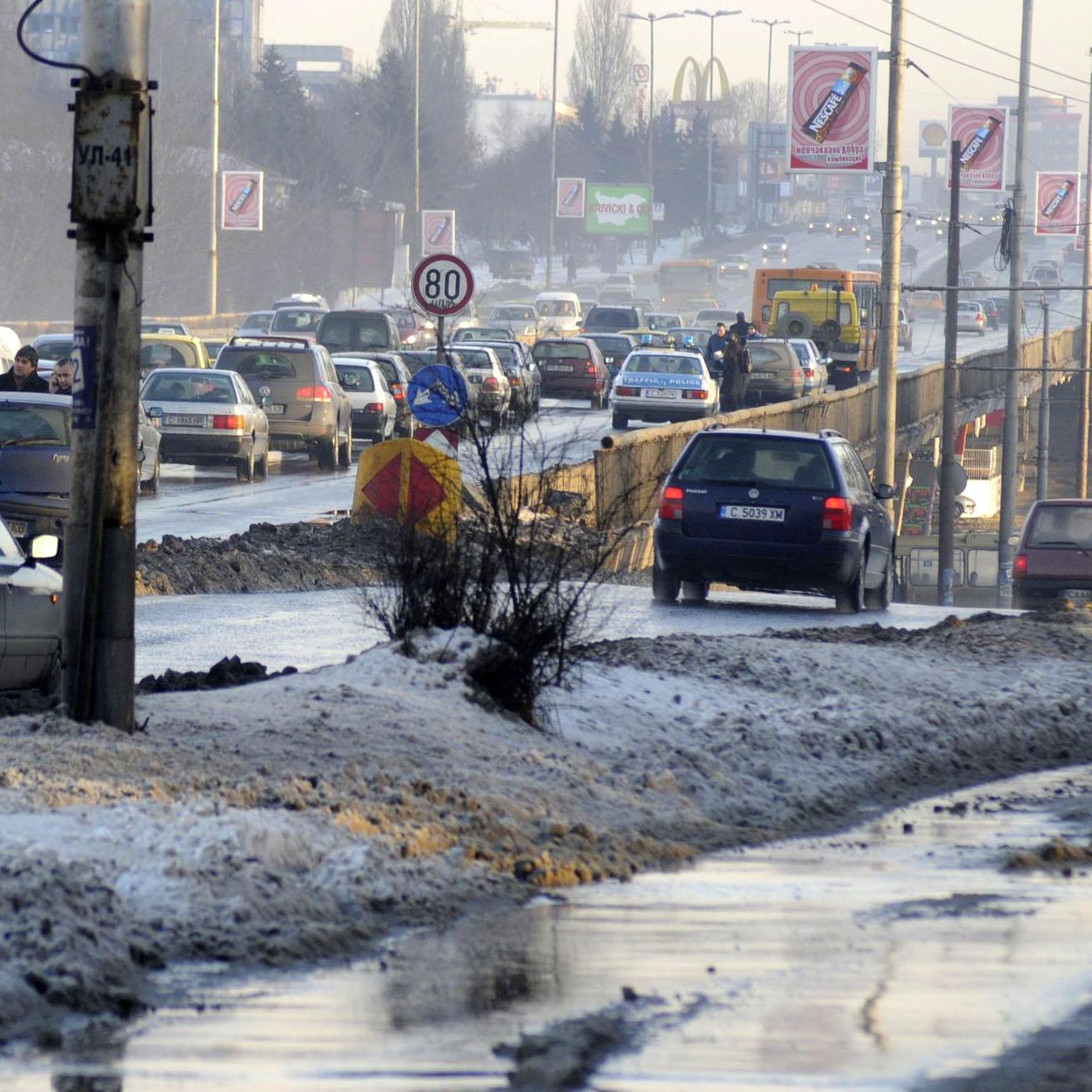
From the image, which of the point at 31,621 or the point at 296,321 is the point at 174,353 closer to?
the point at 296,321

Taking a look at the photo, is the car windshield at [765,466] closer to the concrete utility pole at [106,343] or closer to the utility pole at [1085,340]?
the concrete utility pole at [106,343]

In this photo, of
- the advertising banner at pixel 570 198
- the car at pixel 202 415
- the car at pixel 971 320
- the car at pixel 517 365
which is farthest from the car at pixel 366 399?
the advertising banner at pixel 570 198

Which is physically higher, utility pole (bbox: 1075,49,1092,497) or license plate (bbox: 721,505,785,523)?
utility pole (bbox: 1075,49,1092,497)

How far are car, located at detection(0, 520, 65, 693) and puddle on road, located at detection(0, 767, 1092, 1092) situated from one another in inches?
169

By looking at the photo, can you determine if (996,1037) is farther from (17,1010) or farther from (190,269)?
(190,269)

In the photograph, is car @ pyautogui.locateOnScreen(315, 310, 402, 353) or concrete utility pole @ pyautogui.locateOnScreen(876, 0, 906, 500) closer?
concrete utility pole @ pyautogui.locateOnScreen(876, 0, 906, 500)

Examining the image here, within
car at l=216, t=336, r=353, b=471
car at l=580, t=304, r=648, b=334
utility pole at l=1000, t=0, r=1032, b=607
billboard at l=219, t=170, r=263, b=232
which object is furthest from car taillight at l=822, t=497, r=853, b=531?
billboard at l=219, t=170, r=263, b=232

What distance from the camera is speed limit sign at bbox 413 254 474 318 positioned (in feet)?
69.0

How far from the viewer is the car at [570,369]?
55094mm

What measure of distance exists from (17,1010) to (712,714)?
591 centimetres

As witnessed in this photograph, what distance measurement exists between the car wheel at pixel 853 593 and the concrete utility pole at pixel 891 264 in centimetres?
1303

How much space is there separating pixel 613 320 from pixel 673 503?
54.1 metres

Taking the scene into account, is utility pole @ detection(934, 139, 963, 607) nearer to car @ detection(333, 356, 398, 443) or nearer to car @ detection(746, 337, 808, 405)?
car @ detection(746, 337, 808, 405)

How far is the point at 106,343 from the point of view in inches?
355
